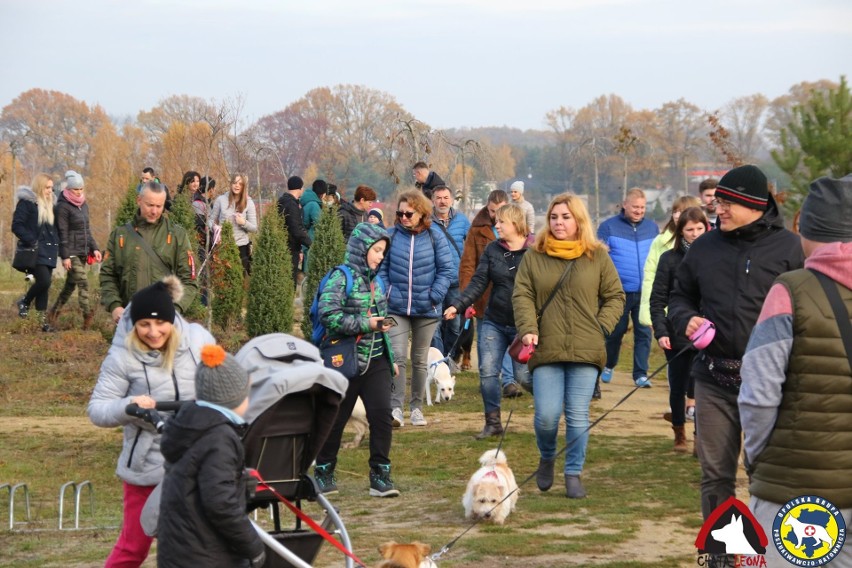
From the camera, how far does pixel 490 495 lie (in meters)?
7.53

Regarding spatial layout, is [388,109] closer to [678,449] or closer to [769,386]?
[678,449]

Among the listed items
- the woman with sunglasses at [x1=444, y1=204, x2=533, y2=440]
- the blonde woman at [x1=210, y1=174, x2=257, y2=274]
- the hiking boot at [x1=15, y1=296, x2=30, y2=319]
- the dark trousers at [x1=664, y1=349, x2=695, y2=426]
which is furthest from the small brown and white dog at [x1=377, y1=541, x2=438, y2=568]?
the hiking boot at [x1=15, y1=296, x2=30, y2=319]

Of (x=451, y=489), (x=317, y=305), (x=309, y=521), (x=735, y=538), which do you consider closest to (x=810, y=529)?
(x=735, y=538)

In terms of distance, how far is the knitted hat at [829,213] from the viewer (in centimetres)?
428

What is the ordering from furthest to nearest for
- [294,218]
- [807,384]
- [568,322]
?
[294,218] < [568,322] < [807,384]

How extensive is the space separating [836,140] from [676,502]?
63.8 feet

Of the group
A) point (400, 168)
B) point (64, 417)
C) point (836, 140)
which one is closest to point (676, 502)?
point (64, 417)

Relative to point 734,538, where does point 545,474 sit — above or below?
below

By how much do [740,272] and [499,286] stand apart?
4.19m

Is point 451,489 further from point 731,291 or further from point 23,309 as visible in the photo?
point 23,309

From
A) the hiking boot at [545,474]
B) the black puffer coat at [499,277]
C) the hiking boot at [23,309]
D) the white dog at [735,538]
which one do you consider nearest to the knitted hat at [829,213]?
the white dog at [735,538]

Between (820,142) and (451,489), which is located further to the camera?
(820,142)

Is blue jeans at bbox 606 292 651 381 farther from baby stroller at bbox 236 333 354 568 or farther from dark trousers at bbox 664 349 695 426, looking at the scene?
baby stroller at bbox 236 333 354 568

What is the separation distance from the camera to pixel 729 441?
6094mm
